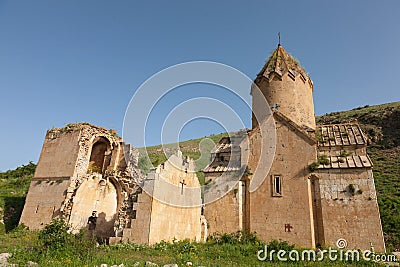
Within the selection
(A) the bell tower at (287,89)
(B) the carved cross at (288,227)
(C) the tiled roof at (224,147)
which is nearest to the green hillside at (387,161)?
(B) the carved cross at (288,227)

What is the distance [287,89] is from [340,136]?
12.2ft

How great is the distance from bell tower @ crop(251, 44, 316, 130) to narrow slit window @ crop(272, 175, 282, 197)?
3408 mm

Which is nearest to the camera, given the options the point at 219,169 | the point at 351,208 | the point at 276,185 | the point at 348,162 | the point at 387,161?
the point at 351,208

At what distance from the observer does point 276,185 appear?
38.7 ft

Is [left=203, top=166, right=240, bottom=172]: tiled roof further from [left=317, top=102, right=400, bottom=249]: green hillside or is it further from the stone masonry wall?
[left=317, top=102, right=400, bottom=249]: green hillside

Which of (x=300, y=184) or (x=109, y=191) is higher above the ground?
(x=300, y=184)

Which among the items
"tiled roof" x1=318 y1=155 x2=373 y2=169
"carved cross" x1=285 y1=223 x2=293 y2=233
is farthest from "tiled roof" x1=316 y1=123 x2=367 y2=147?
"carved cross" x1=285 y1=223 x2=293 y2=233

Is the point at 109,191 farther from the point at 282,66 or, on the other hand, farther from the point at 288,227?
the point at 282,66

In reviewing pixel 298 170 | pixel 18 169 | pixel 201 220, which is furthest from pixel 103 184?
pixel 18 169

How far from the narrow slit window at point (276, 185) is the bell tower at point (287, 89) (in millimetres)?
3408

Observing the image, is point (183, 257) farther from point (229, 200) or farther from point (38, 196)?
point (38, 196)

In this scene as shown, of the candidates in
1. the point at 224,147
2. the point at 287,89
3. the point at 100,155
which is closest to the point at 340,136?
the point at 287,89

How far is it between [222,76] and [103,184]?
30.0 feet

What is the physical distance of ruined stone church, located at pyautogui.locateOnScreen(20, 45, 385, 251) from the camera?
10078 millimetres
